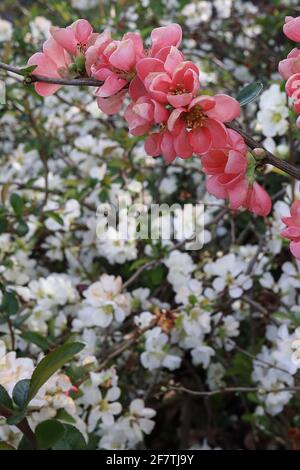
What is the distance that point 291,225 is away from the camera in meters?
0.69

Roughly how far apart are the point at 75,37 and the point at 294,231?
35 centimetres

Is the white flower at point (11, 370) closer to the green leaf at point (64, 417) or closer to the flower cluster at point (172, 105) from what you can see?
the green leaf at point (64, 417)

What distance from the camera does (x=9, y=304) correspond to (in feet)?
4.23

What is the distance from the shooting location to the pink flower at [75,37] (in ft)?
2.48

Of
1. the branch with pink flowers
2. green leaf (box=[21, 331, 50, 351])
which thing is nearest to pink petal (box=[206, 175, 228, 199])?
the branch with pink flowers

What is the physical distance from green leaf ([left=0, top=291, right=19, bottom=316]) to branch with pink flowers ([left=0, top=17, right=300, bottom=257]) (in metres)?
0.64

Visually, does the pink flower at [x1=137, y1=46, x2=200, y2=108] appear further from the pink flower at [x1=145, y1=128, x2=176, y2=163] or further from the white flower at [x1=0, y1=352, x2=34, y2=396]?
the white flower at [x1=0, y1=352, x2=34, y2=396]

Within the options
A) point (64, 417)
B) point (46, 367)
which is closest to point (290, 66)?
point (46, 367)

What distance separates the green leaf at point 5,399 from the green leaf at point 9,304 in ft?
1.39

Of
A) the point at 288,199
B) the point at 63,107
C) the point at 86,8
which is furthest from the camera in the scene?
the point at 86,8

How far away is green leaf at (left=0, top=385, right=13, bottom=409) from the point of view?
86 centimetres

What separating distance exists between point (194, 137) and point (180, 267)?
2.90 feet
